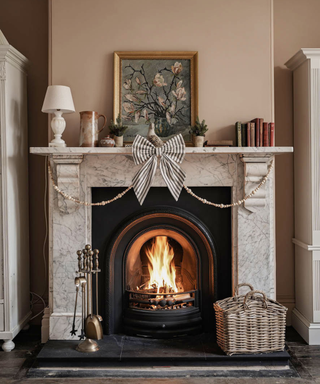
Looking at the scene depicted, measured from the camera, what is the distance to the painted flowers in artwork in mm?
3004

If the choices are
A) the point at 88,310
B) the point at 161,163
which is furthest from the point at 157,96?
the point at 88,310

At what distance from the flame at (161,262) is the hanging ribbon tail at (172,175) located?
23.2 inches

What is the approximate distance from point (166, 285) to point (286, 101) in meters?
1.84

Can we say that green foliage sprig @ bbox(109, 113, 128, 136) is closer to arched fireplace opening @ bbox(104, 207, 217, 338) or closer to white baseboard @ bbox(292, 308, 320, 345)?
arched fireplace opening @ bbox(104, 207, 217, 338)

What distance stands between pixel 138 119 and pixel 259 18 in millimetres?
1153

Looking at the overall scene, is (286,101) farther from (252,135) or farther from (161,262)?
(161,262)

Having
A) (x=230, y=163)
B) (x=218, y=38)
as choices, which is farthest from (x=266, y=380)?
(x=218, y=38)

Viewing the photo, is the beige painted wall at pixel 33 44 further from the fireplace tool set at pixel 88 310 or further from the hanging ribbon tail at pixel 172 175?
the hanging ribbon tail at pixel 172 175

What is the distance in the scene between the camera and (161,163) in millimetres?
2832

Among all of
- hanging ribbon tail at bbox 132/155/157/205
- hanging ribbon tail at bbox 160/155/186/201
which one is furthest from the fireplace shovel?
hanging ribbon tail at bbox 160/155/186/201

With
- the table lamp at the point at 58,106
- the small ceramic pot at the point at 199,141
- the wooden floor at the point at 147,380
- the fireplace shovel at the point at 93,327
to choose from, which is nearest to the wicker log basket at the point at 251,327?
the wooden floor at the point at 147,380

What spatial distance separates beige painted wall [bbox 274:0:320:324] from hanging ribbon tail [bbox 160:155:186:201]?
111 centimetres

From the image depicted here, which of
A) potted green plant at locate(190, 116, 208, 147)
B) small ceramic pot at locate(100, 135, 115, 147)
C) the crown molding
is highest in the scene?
the crown molding

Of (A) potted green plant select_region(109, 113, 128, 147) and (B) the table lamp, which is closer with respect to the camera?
(B) the table lamp
